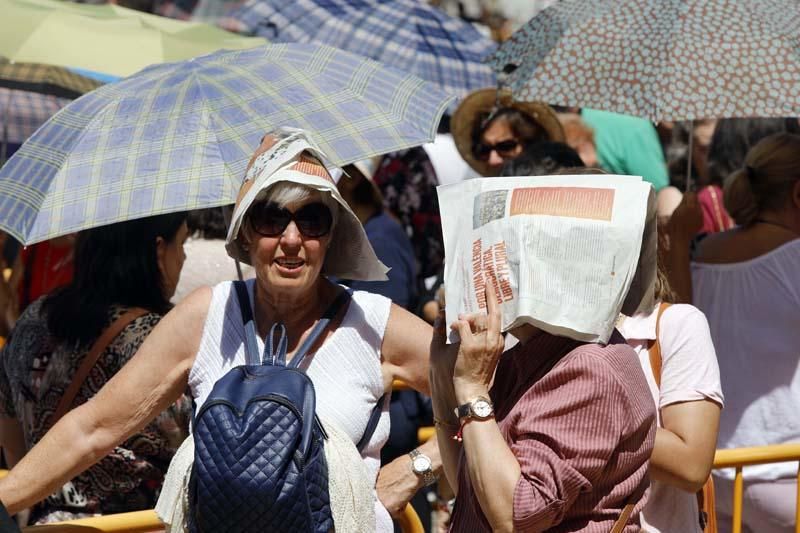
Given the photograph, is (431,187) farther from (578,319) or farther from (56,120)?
(578,319)

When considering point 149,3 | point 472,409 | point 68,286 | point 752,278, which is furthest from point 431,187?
point 149,3

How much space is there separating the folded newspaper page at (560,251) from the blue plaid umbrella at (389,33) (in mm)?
4921

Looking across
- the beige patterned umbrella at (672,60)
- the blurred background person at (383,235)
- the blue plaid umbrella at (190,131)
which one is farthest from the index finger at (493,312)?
the blurred background person at (383,235)

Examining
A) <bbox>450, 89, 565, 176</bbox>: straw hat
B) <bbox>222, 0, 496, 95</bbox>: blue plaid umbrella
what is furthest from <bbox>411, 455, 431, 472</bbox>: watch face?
<bbox>222, 0, 496, 95</bbox>: blue plaid umbrella

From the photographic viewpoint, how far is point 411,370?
317 centimetres

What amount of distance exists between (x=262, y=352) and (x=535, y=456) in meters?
0.93

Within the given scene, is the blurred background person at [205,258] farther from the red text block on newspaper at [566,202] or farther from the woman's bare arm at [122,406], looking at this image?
the red text block on newspaper at [566,202]

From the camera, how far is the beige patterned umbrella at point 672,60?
13.4 feet

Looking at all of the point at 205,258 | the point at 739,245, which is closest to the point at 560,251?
the point at 739,245

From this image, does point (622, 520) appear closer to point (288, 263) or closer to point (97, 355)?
point (288, 263)

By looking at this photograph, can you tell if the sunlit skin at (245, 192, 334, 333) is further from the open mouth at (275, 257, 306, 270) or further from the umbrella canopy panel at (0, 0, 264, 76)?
the umbrella canopy panel at (0, 0, 264, 76)

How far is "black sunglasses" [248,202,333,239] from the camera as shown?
3047 mm

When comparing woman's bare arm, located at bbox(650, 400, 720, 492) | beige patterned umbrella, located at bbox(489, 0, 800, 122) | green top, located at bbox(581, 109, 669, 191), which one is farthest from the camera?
green top, located at bbox(581, 109, 669, 191)

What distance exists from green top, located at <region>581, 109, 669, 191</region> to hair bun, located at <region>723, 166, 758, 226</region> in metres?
2.68
